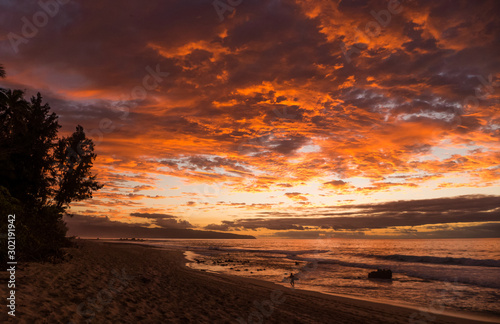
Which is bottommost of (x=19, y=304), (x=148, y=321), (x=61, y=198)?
(x=148, y=321)

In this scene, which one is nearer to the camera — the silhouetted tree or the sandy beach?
the sandy beach

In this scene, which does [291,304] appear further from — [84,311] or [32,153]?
[32,153]

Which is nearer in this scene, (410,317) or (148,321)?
(148,321)

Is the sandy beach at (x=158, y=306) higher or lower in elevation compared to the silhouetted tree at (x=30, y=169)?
lower

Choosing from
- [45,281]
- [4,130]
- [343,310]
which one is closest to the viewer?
[45,281]

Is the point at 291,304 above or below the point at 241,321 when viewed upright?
below

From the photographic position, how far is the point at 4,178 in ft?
71.5

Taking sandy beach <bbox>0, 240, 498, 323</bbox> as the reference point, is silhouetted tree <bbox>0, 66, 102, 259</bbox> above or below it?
above

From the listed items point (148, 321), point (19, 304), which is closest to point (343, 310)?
point (148, 321)

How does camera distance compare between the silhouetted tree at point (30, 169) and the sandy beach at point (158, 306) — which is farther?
the silhouetted tree at point (30, 169)

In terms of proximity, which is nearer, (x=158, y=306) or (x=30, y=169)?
(x=158, y=306)

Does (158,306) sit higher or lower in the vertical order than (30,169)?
lower

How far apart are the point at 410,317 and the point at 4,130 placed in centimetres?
2885

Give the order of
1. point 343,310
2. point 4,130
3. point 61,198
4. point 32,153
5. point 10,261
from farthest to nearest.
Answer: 1. point 61,198
2. point 32,153
3. point 4,130
4. point 343,310
5. point 10,261
